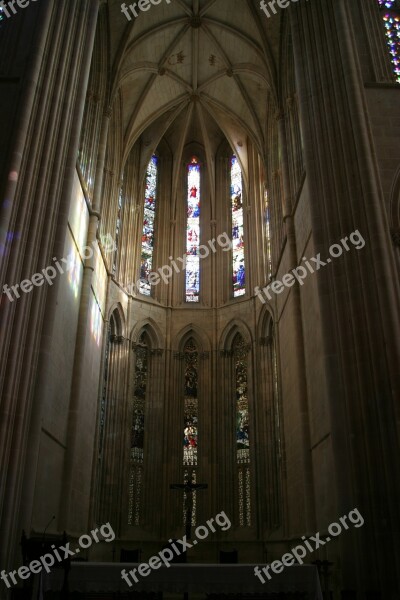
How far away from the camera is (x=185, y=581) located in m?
7.63

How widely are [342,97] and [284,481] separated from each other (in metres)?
10.8

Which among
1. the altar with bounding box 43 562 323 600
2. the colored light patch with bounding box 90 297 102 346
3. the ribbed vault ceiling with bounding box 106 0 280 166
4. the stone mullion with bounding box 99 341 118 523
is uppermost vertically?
the ribbed vault ceiling with bounding box 106 0 280 166

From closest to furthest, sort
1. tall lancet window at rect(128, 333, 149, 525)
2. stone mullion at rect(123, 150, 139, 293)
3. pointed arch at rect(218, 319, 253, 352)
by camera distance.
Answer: tall lancet window at rect(128, 333, 149, 525) < pointed arch at rect(218, 319, 253, 352) < stone mullion at rect(123, 150, 139, 293)

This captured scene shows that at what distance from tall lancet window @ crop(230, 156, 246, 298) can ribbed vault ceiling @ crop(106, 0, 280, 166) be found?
3.75ft

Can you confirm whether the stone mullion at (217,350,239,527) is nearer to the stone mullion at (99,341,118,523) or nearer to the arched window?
the stone mullion at (99,341,118,523)

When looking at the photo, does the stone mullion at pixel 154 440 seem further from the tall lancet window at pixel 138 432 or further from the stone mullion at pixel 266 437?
the stone mullion at pixel 266 437

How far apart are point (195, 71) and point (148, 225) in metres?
6.39

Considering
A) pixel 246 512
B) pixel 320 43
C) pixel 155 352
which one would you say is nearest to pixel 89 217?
pixel 155 352

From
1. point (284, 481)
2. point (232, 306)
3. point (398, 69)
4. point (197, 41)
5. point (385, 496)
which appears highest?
point (197, 41)

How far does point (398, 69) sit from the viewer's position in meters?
13.4

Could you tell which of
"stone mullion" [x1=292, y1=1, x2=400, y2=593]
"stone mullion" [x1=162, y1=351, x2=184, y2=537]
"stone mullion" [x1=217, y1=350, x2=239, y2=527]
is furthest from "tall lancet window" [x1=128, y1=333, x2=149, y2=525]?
"stone mullion" [x1=292, y1=1, x2=400, y2=593]

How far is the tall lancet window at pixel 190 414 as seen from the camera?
19.0 m

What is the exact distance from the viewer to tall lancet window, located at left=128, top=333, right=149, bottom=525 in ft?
60.1

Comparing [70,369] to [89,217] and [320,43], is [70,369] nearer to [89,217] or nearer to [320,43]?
[89,217]
